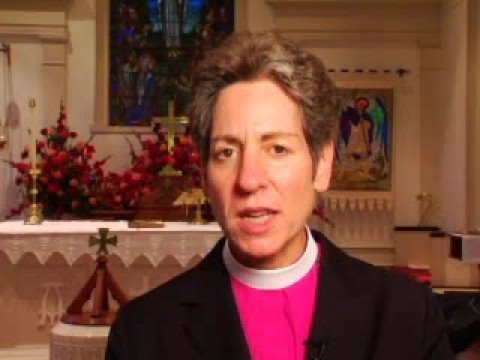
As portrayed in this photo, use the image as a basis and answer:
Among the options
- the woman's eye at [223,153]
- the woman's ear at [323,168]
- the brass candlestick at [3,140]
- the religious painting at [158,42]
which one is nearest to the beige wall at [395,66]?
the religious painting at [158,42]

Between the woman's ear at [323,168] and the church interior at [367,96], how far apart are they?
6.74 m

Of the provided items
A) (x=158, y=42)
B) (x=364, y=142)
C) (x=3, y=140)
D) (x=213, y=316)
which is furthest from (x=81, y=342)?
(x=158, y=42)

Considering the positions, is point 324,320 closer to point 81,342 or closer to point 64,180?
point 81,342

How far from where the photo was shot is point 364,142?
9.36m

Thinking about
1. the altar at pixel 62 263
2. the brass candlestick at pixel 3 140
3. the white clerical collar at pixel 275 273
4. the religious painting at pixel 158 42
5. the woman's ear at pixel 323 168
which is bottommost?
the altar at pixel 62 263

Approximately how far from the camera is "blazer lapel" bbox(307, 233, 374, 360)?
153cm

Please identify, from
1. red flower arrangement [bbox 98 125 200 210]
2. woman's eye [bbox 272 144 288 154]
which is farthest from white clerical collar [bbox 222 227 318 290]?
red flower arrangement [bbox 98 125 200 210]

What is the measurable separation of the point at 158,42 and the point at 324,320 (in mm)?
8516

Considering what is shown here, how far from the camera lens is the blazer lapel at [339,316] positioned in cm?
153

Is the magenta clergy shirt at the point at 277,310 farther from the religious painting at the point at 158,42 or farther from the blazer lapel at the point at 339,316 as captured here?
the religious painting at the point at 158,42

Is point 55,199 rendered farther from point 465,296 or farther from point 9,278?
point 465,296

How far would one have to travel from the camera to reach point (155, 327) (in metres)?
1.61

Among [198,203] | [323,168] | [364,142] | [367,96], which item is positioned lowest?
[198,203]

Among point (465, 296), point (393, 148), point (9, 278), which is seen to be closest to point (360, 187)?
point (393, 148)
